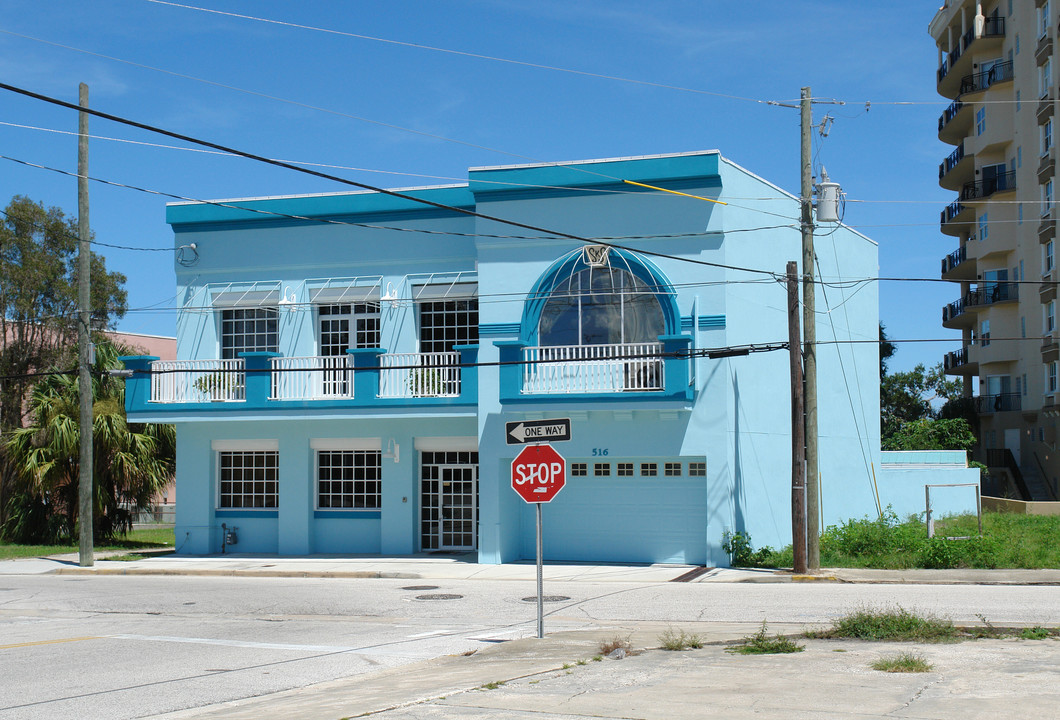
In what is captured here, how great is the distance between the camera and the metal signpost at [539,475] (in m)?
13.2

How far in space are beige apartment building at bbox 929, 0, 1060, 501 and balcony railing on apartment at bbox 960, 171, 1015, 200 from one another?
63 millimetres

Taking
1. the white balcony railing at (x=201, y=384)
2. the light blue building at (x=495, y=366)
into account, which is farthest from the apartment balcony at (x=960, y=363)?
the white balcony railing at (x=201, y=384)

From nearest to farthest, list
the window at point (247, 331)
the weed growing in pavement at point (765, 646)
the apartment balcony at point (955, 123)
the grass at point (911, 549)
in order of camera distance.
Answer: the weed growing in pavement at point (765, 646)
the grass at point (911, 549)
the window at point (247, 331)
the apartment balcony at point (955, 123)

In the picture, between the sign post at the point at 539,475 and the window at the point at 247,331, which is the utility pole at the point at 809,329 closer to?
the sign post at the point at 539,475

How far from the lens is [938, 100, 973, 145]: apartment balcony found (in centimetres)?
5600

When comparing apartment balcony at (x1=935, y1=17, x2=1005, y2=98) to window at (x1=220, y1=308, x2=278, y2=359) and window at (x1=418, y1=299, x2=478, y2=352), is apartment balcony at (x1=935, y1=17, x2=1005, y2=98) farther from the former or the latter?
window at (x1=220, y1=308, x2=278, y2=359)

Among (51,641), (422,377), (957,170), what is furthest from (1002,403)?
(51,641)

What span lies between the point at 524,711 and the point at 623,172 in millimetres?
17384

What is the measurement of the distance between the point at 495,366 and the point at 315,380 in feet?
15.4

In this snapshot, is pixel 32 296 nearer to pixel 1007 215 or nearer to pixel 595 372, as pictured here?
pixel 595 372

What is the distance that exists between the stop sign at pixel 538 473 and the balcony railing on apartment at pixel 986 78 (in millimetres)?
46938

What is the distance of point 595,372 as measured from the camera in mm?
24172

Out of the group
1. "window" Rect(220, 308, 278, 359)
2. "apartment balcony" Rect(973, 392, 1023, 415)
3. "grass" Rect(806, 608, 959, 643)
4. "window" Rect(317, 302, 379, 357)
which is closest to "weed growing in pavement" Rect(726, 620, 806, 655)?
"grass" Rect(806, 608, 959, 643)

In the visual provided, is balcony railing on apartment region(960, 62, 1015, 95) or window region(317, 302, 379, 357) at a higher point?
balcony railing on apartment region(960, 62, 1015, 95)
